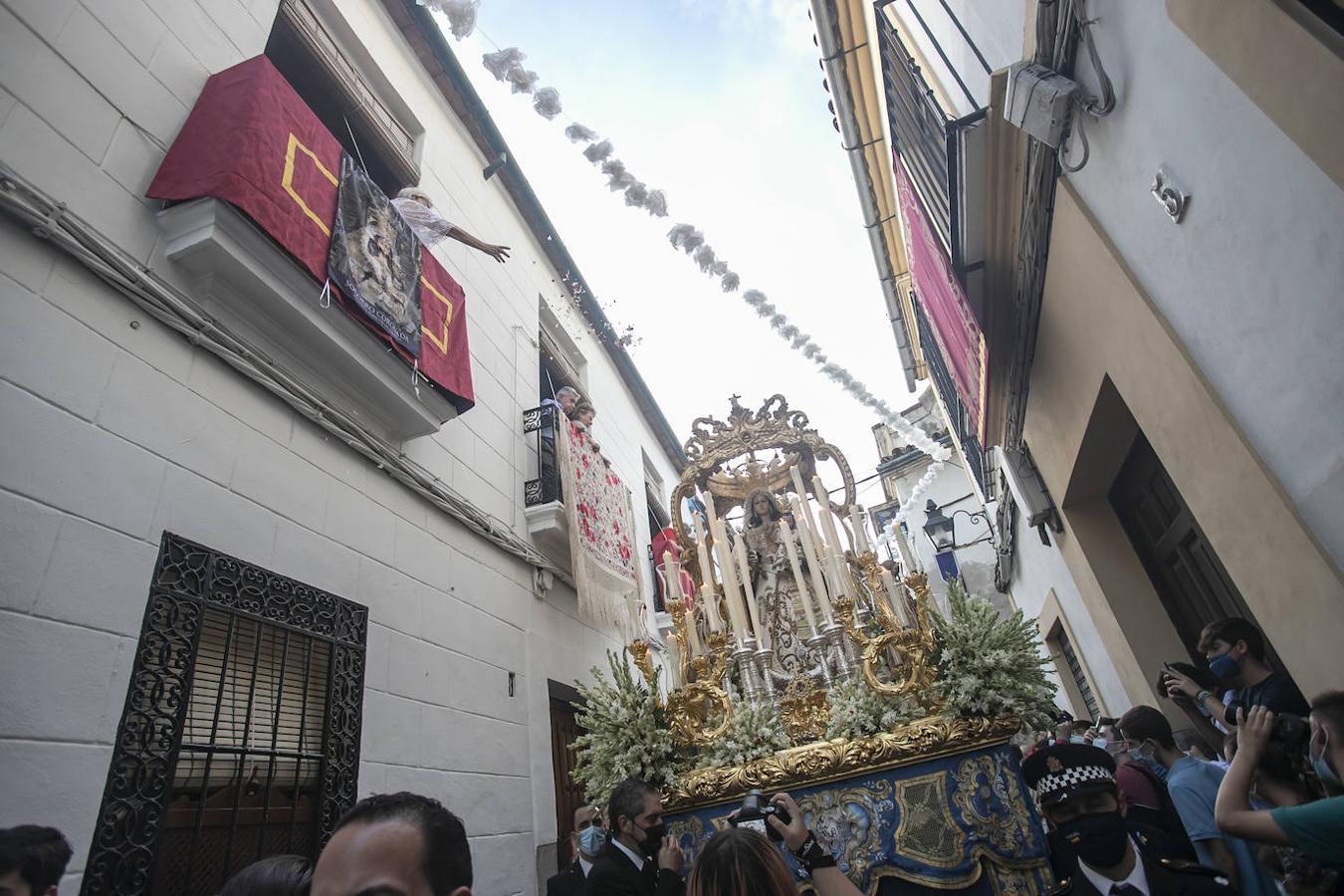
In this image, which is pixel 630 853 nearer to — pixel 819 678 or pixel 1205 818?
pixel 819 678

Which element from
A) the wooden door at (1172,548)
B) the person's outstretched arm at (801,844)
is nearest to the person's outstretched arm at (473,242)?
the person's outstretched arm at (801,844)

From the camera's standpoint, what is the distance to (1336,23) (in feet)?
5.45

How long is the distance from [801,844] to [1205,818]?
1.44 m

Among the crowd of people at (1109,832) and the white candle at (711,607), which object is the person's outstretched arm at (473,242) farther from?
the crowd of people at (1109,832)

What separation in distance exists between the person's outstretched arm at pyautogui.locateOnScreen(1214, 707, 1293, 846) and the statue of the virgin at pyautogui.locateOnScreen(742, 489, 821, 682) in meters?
1.93

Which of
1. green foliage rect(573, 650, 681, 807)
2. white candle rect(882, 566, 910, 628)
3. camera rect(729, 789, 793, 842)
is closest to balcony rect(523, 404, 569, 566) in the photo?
green foliage rect(573, 650, 681, 807)

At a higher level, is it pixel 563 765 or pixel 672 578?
pixel 672 578

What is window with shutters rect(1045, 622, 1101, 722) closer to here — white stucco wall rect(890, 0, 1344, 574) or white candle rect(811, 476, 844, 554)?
white candle rect(811, 476, 844, 554)

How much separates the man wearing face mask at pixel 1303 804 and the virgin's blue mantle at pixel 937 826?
0.86 meters

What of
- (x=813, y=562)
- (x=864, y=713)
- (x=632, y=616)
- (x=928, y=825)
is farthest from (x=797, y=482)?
(x=632, y=616)

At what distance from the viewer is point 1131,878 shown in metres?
1.83

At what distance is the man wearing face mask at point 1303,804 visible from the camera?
57.8 inches

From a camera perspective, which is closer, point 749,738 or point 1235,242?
point 1235,242

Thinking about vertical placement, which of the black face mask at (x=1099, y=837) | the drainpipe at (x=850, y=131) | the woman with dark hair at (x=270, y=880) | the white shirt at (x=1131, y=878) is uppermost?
the drainpipe at (x=850, y=131)
